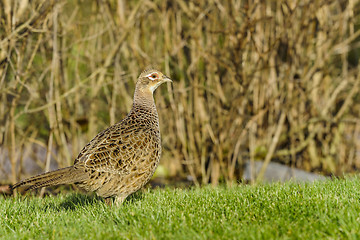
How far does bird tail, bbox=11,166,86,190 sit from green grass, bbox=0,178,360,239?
0.35 m

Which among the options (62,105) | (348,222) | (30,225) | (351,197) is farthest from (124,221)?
(62,105)

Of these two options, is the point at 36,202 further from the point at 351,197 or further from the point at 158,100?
the point at 351,197

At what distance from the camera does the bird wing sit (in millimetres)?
4957

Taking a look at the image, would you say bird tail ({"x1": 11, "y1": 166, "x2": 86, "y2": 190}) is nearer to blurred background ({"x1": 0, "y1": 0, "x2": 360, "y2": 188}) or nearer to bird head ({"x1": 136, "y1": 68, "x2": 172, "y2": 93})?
bird head ({"x1": 136, "y1": 68, "x2": 172, "y2": 93})

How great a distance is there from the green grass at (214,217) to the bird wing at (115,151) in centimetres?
44

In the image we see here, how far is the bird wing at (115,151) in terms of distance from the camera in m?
4.96

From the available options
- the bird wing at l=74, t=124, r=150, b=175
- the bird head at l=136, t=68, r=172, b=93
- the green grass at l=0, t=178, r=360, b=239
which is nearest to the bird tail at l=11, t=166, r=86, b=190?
the bird wing at l=74, t=124, r=150, b=175

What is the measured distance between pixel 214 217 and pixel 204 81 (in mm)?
4462

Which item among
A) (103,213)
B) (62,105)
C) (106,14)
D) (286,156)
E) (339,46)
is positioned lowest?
(286,156)

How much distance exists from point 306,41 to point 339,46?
56 centimetres

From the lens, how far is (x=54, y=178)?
4.64 metres

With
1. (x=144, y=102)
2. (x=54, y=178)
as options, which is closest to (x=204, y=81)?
(x=144, y=102)

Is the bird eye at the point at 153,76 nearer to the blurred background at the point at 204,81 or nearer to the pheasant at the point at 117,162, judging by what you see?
the pheasant at the point at 117,162

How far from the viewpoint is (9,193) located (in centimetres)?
748
